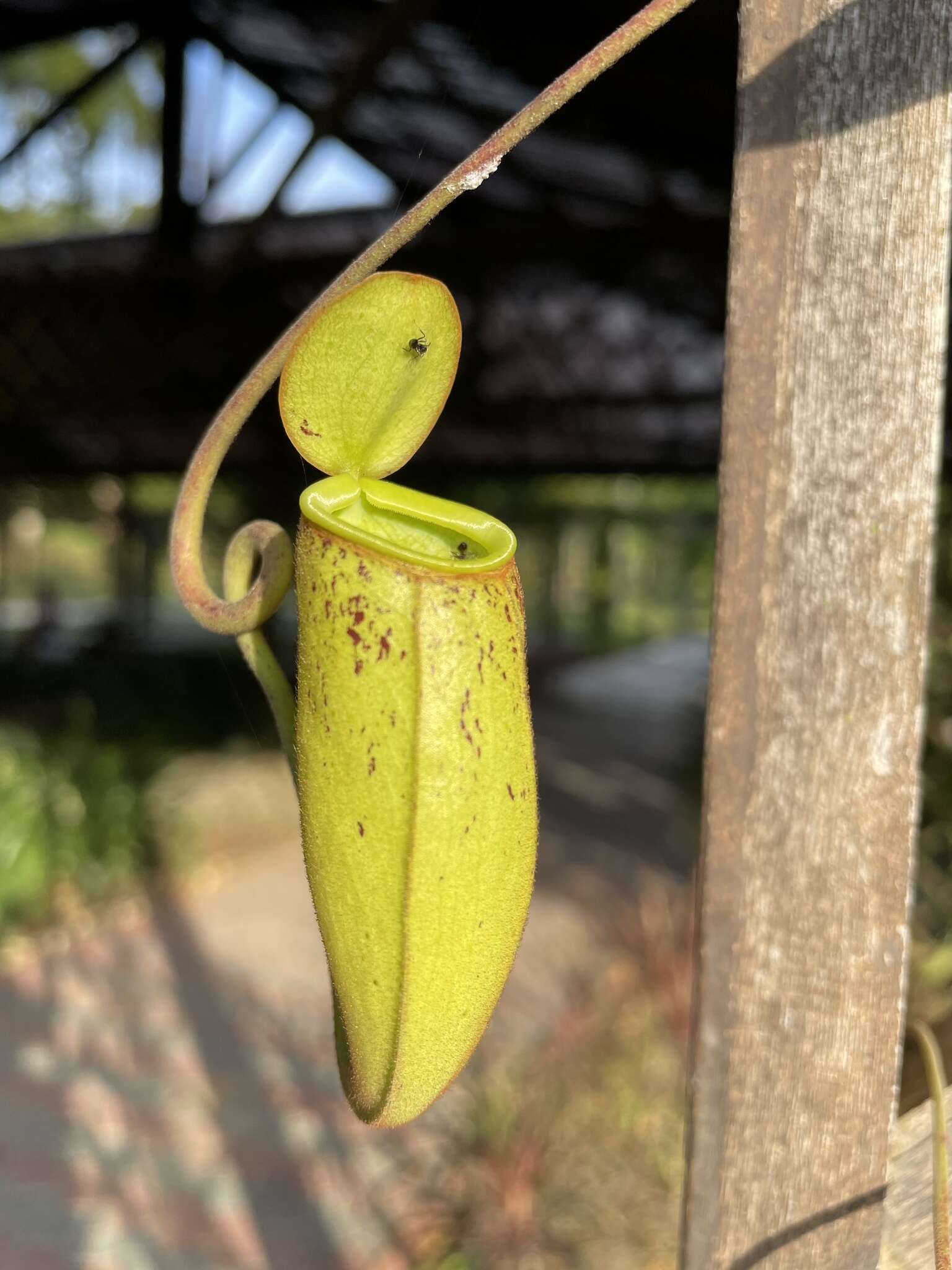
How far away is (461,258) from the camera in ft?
7.72

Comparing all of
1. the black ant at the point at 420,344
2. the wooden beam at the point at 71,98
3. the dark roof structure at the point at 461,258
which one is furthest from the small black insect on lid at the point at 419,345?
the wooden beam at the point at 71,98

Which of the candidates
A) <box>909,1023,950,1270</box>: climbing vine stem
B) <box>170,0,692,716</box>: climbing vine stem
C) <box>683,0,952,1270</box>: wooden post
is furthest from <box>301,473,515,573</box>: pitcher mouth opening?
<box>909,1023,950,1270</box>: climbing vine stem

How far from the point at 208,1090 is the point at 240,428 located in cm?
254

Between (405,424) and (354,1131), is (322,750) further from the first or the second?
(354,1131)

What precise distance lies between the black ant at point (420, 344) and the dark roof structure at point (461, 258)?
1474mm

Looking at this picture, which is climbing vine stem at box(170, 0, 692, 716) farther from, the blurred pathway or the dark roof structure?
the blurred pathway

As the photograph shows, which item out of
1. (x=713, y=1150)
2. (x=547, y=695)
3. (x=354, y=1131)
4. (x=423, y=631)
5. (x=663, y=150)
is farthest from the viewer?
(x=547, y=695)

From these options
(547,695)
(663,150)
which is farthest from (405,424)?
(547,695)

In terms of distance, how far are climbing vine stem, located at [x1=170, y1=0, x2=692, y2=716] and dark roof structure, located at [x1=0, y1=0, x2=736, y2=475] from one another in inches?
57.5

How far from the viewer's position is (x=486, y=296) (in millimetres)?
2625

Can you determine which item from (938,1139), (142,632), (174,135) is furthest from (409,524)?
(142,632)

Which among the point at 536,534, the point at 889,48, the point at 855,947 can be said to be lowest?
the point at 536,534

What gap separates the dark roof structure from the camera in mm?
1962

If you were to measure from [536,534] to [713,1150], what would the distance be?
12.7m
